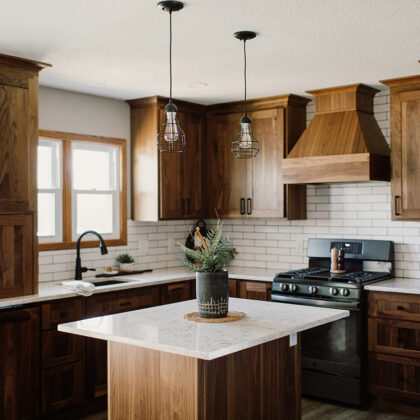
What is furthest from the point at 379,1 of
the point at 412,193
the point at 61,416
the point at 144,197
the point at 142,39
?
the point at 61,416

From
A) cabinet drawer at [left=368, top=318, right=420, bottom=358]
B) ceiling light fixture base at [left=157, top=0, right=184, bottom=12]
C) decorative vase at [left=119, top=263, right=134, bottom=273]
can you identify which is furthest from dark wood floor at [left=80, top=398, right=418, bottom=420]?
ceiling light fixture base at [left=157, top=0, right=184, bottom=12]

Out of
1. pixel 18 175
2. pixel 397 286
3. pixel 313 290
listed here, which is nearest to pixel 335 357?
pixel 313 290

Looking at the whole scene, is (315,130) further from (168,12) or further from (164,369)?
(164,369)

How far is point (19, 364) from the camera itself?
383 cm

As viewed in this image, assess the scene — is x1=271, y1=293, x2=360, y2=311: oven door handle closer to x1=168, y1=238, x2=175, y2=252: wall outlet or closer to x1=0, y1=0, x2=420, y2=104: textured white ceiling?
x1=168, y1=238, x2=175, y2=252: wall outlet

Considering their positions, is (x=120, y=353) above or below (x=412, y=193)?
below

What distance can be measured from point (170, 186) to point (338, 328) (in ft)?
6.52

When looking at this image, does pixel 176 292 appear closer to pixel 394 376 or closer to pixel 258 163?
pixel 258 163

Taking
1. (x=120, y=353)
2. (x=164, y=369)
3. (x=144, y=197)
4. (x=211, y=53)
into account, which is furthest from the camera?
(x=144, y=197)

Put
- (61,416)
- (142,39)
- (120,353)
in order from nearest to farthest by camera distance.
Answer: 1. (120,353)
2. (142,39)
3. (61,416)

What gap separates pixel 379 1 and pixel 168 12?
1.06 metres

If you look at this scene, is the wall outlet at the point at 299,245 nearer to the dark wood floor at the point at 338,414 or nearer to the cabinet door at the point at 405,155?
the cabinet door at the point at 405,155

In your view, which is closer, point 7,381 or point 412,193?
point 7,381

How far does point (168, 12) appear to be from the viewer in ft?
9.75
